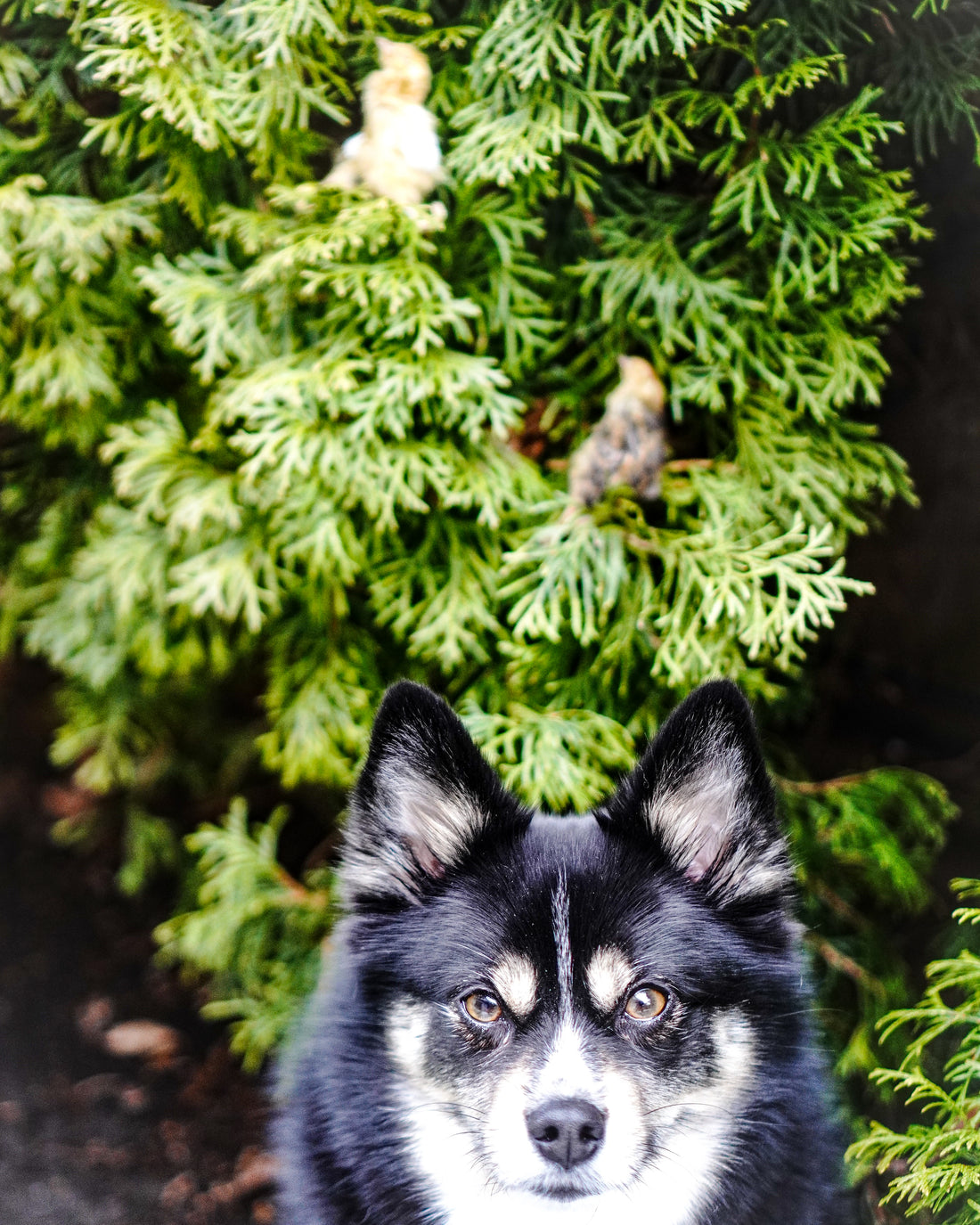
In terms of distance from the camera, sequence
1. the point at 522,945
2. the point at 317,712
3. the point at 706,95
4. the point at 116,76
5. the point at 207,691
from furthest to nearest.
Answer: the point at 207,691 < the point at 317,712 < the point at 116,76 < the point at 706,95 < the point at 522,945

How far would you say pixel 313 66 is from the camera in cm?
192

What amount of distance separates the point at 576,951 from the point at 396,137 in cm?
152

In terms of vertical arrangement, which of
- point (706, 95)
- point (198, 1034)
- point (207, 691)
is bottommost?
point (198, 1034)

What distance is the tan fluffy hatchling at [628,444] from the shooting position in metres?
2.02

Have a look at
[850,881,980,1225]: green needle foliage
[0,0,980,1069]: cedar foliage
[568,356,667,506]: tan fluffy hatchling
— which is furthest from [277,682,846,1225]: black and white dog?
[568,356,667,506]: tan fluffy hatchling

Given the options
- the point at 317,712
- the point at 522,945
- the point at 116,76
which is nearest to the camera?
the point at 522,945

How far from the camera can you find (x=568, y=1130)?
4.42 ft

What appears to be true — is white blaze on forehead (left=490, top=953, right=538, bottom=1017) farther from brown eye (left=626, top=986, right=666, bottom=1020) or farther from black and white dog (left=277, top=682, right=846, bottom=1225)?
brown eye (left=626, top=986, right=666, bottom=1020)

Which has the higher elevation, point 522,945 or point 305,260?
point 305,260

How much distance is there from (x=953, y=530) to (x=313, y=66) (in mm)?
1768

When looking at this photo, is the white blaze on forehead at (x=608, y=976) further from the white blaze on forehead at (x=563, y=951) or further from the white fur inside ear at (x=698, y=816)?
the white fur inside ear at (x=698, y=816)

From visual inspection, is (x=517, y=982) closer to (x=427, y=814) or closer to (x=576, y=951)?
(x=576, y=951)

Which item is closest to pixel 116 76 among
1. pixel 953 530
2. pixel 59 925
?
pixel 953 530

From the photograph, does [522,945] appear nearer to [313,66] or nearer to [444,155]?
[444,155]
